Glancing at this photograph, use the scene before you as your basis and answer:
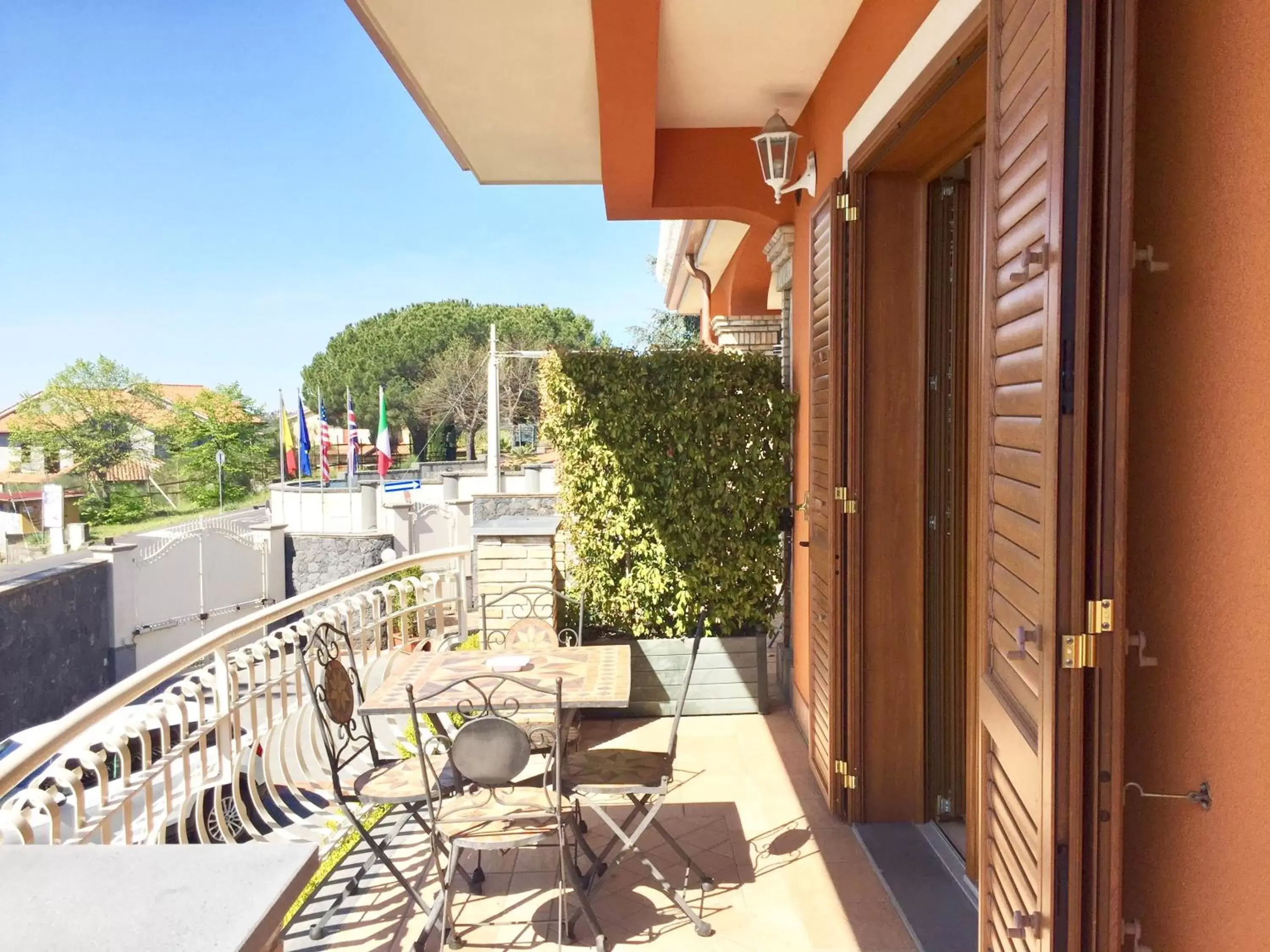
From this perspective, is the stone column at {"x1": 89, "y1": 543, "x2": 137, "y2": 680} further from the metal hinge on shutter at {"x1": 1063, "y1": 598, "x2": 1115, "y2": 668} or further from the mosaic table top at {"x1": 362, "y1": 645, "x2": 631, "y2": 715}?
the metal hinge on shutter at {"x1": 1063, "y1": 598, "x2": 1115, "y2": 668}

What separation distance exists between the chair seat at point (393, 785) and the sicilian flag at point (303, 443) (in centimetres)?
1940

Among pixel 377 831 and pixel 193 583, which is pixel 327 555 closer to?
pixel 193 583

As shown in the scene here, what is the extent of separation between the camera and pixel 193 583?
17.9 metres

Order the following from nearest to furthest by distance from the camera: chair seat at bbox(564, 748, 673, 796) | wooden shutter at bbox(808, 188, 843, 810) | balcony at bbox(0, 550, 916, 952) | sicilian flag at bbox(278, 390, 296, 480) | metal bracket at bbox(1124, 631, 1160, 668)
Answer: metal bracket at bbox(1124, 631, 1160, 668), balcony at bbox(0, 550, 916, 952), chair seat at bbox(564, 748, 673, 796), wooden shutter at bbox(808, 188, 843, 810), sicilian flag at bbox(278, 390, 296, 480)

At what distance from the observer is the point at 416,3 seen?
324cm

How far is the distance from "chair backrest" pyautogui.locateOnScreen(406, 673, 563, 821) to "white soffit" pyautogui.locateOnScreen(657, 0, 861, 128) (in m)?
2.54

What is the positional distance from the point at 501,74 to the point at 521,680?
2.77 metres

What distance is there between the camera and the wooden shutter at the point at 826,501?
3.38 m

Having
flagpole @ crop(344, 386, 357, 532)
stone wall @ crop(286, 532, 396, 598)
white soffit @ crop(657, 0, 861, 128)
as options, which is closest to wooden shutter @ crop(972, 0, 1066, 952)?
white soffit @ crop(657, 0, 861, 128)

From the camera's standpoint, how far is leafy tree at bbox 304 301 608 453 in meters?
42.0

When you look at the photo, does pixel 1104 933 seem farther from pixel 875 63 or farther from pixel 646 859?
pixel 875 63

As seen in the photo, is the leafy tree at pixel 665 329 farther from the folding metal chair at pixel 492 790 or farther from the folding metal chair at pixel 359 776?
the folding metal chair at pixel 492 790

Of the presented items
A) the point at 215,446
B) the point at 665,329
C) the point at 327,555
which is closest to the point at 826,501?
the point at 327,555

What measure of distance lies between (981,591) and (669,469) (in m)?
3.36
